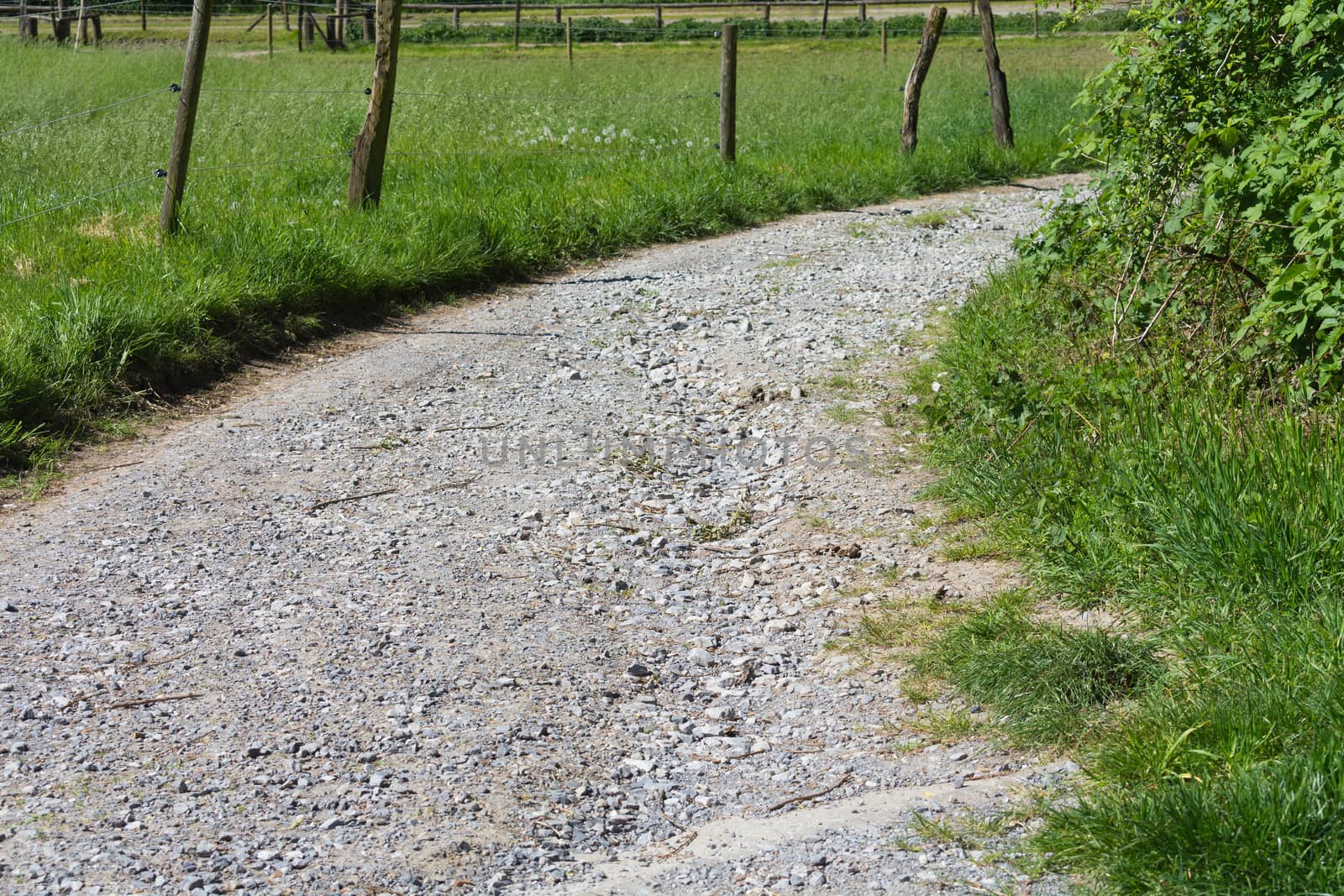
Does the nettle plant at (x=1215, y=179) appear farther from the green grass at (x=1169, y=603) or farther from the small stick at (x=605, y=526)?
the small stick at (x=605, y=526)

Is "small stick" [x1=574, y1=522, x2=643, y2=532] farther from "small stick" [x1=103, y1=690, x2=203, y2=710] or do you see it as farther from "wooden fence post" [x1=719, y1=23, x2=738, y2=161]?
"wooden fence post" [x1=719, y1=23, x2=738, y2=161]

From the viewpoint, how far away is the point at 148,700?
3.72 metres

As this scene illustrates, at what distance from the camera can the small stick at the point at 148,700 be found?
3.68m

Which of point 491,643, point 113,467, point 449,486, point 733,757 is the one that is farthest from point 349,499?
point 733,757

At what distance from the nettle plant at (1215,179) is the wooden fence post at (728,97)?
6962 millimetres

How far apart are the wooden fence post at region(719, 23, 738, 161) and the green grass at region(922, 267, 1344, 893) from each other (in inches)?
292

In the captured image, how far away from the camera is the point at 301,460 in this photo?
228 inches

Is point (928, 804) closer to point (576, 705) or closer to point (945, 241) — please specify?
point (576, 705)

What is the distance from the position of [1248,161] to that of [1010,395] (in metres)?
1.27

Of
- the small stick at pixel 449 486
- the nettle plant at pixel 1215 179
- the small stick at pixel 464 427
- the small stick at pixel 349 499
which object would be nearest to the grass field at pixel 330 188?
the small stick at pixel 349 499

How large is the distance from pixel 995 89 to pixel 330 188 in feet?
28.4

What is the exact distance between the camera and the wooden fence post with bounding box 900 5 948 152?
46.5 feet

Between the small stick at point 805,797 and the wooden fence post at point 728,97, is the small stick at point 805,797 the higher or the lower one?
the lower one

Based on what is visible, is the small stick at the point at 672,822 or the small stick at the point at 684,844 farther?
the small stick at the point at 672,822
